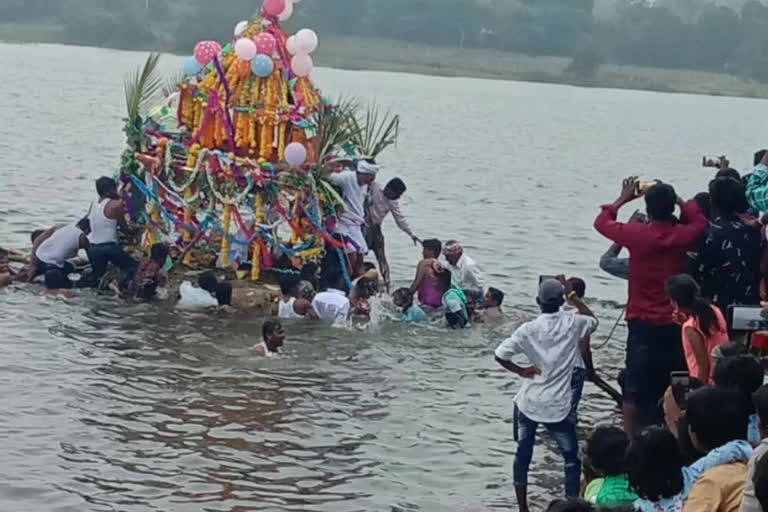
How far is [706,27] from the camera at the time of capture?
9931 centimetres

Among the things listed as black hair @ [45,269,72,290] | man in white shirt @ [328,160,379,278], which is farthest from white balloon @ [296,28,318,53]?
black hair @ [45,269,72,290]

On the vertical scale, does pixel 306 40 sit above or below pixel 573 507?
above

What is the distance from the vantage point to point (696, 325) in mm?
8688

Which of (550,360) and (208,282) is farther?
(208,282)

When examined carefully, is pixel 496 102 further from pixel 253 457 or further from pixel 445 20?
pixel 253 457

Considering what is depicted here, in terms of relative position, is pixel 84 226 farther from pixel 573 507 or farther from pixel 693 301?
pixel 573 507

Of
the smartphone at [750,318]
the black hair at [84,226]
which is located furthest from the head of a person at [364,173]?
the smartphone at [750,318]

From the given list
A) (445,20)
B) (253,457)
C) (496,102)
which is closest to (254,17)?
(253,457)

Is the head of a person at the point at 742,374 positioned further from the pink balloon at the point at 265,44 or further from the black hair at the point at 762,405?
the pink balloon at the point at 265,44

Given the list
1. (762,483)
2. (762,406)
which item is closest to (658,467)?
(762,406)

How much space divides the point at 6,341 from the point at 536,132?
50387 mm

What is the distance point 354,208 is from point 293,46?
1936 millimetres

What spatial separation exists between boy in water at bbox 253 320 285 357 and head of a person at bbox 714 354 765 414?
702 cm

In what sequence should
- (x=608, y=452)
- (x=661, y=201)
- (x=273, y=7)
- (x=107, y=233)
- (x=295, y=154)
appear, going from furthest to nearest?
(x=273, y=7)
(x=107, y=233)
(x=295, y=154)
(x=661, y=201)
(x=608, y=452)
